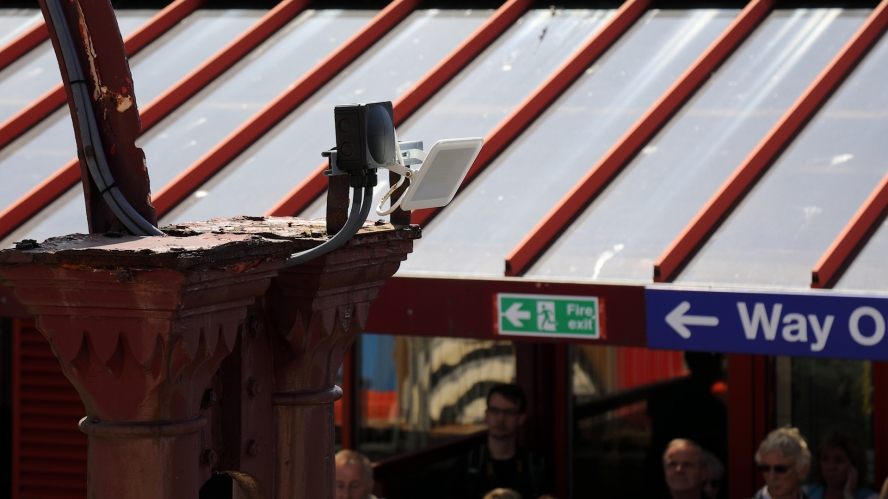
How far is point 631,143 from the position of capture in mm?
6449

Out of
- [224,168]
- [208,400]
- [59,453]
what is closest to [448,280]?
[224,168]

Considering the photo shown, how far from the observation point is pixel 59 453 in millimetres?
7980

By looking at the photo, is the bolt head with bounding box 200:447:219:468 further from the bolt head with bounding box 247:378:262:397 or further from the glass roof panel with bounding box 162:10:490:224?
the glass roof panel with bounding box 162:10:490:224

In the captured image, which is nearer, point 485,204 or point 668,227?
point 668,227

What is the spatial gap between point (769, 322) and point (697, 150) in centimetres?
161

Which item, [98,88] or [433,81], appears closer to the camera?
[98,88]

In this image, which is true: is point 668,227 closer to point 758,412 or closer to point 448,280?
point 448,280

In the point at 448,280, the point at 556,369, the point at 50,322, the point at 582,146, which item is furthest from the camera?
the point at 556,369

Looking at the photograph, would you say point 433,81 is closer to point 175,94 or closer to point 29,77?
point 175,94

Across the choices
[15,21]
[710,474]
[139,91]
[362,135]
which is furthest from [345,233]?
[15,21]

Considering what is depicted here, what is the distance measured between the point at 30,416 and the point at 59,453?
0.33m

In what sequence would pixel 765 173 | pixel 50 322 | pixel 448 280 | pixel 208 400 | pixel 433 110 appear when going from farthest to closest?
Answer: pixel 433 110 < pixel 765 173 < pixel 448 280 < pixel 208 400 < pixel 50 322

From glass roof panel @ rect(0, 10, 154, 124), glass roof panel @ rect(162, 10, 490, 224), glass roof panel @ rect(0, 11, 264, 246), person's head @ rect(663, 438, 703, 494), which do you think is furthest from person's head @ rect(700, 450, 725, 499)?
glass roof panel @ rect(0, 10, 154, 124)

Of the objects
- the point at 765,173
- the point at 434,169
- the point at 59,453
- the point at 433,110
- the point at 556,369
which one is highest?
the point at 433,110
